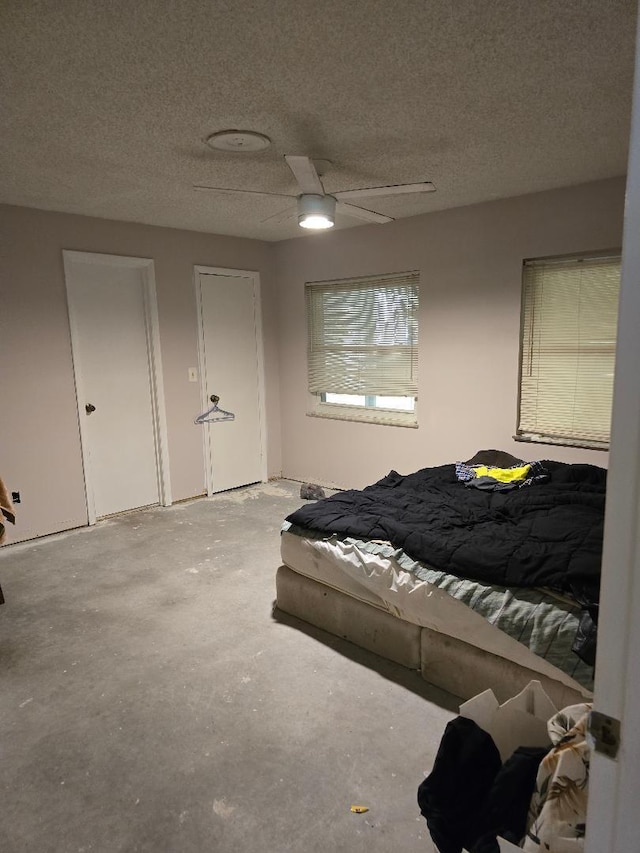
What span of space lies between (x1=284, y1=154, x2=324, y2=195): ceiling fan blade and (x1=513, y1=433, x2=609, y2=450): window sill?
7.53 ft

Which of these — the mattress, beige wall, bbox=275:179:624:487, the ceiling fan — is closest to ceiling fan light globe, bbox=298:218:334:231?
the ceiling fan

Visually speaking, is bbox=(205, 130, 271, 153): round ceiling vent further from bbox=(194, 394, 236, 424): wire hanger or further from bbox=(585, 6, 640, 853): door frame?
bbox=(194, 394, 236, 424): wire hanger

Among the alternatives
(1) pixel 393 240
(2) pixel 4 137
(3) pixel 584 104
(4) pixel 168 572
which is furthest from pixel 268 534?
(3) pixel 584 104

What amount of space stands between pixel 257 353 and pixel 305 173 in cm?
293

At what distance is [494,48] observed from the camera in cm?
184

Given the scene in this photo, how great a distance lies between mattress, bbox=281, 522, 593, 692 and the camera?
1876mm

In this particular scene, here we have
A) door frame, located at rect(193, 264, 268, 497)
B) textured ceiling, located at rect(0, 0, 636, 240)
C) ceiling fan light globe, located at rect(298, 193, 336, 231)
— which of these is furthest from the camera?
door frame, located at rect(193, 264, 268, 497)

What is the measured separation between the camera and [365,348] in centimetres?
485

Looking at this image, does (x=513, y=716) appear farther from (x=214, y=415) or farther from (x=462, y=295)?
(x=214, y=415)

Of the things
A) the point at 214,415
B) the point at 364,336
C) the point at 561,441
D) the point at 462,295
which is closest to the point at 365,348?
the point at 364,336

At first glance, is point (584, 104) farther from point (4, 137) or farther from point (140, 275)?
point (140, 275)

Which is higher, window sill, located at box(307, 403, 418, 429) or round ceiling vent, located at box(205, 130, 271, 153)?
round ceiling vent, located at box(205, 130, 271, 153)

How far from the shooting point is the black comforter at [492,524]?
2.06m

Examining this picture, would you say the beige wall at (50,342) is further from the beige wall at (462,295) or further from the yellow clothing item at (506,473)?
the yellow clothing item at (506,473)
